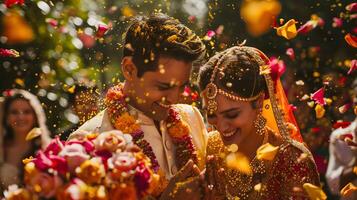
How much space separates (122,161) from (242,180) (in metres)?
1.30

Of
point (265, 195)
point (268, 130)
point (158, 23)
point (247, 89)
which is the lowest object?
point (265, 195)

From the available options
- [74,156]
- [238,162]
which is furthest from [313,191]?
[74,156]

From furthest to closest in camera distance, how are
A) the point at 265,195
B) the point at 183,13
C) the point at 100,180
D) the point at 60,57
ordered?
the point at 183,13 → the point at 60,57 → the point at 265,195 → the point at 100,180

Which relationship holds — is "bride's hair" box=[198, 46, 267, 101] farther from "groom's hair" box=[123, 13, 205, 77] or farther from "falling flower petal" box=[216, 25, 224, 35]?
"falling flower petal" box=[216, 25, 224, 35]

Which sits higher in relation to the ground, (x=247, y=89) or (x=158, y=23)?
(x=158, y=23)

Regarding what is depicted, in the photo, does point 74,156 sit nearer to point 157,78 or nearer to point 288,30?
point 157,78

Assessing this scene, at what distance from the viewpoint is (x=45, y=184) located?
3.35 m

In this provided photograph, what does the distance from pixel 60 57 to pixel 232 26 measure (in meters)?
3.40

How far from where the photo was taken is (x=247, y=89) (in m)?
4.46

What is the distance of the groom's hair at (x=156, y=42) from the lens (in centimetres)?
470

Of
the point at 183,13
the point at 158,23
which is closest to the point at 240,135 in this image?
the point at 158,23

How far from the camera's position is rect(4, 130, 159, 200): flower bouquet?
131 inches

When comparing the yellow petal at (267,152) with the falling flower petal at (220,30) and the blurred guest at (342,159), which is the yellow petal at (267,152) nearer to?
the blurred guest at (342,159)

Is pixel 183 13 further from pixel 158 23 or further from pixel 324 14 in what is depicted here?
pixel 158 23
